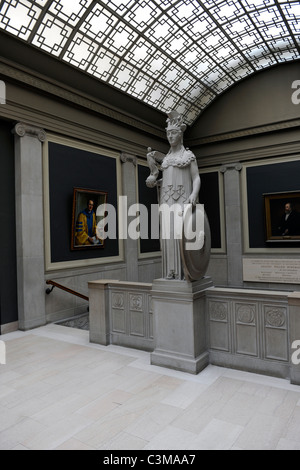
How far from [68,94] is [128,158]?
2.94 meters

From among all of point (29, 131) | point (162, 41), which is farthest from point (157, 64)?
point (29, 131)

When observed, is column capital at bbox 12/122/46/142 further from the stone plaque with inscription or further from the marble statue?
the stone plaque with inscription

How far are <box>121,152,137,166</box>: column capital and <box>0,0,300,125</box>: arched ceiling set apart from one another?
1.99 metres

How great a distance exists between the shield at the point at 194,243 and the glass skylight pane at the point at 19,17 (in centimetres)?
596

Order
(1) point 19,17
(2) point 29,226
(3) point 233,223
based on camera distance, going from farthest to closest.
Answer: (3) point 233,223 → (2) point 29,226 → (1) point 19,17

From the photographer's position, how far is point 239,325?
4859mm

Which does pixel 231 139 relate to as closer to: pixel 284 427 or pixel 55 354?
pixel 55 354

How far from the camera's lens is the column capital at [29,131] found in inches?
304

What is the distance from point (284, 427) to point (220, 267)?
9959mm

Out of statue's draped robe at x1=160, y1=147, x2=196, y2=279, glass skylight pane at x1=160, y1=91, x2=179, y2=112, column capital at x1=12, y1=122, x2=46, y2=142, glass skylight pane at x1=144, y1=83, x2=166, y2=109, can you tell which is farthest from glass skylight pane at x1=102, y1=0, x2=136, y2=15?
statue's draped robe at x1=160, y1=147, x2=196, y2=279

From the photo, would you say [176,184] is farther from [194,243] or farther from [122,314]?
[122,314]

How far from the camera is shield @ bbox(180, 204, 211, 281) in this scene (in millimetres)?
4738

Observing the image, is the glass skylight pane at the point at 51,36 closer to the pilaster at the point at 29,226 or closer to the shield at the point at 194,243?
the pilaster at the point at 29,226
